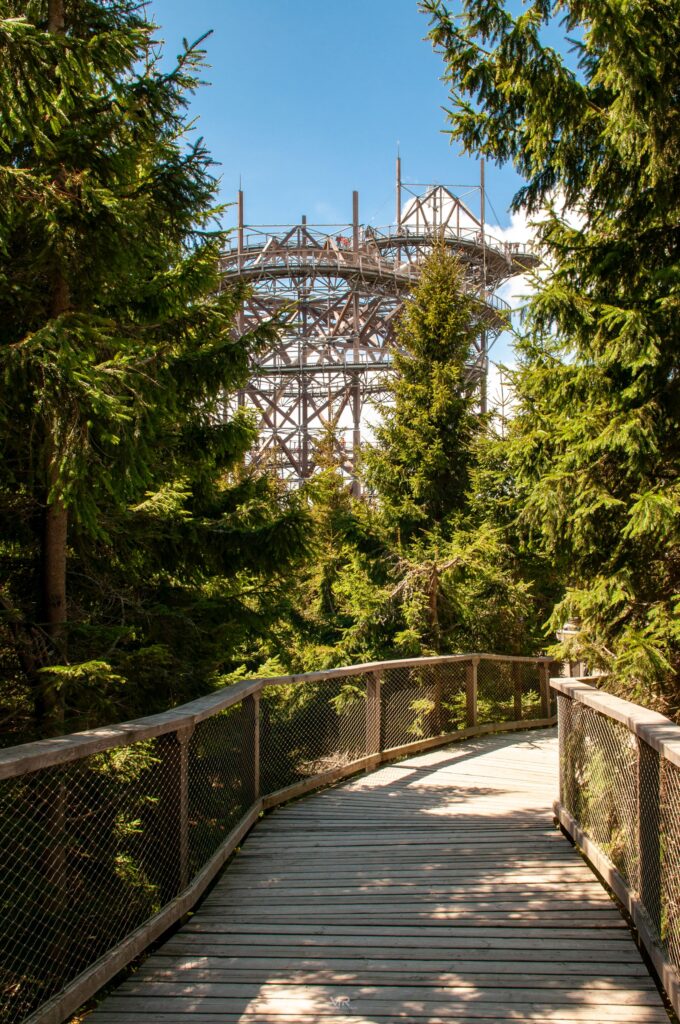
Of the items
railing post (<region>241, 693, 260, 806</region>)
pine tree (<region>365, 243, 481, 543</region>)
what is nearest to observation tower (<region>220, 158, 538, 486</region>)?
pine tree (<region>365, 243, 481, 543</region>)

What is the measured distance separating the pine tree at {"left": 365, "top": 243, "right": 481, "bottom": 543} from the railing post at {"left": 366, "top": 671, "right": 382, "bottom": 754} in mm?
5510

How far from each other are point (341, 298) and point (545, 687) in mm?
20380

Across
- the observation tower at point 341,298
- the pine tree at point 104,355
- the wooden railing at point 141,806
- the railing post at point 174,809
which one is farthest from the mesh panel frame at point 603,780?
the observation tower at point 341,298

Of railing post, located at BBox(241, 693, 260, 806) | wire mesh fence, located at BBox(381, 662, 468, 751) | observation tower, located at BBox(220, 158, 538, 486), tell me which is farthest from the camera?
observation tower, located at BBox(220, 158, 538, 486)

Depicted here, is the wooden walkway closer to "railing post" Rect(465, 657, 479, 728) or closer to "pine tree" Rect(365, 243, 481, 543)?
"railing post" Rect(465, 657, 479, 728)

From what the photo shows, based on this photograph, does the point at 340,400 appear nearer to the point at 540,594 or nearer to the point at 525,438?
the point at 540,594

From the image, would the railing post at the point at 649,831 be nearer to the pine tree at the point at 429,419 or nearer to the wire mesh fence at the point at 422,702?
the wire mesh fence at the point at 422,702

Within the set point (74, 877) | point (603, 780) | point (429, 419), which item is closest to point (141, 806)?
point (74, 877)

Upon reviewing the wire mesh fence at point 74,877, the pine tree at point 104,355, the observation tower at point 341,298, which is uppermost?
the observation tower at point 341,298

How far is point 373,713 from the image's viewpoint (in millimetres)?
7621

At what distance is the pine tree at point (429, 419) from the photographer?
1288 centimetres

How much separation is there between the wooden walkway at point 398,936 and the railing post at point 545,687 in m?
6.29

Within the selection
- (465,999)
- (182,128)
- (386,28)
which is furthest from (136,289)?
(386,28)

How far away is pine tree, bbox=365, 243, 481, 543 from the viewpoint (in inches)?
507
